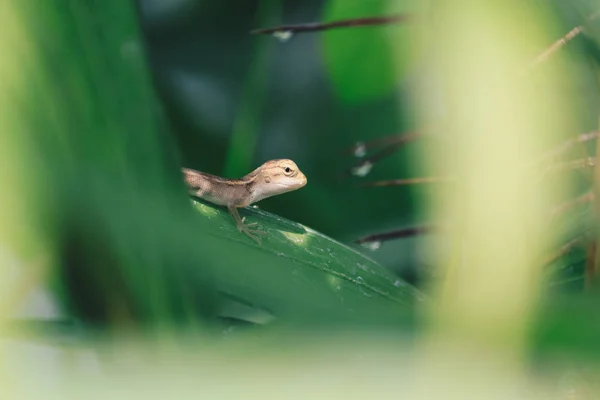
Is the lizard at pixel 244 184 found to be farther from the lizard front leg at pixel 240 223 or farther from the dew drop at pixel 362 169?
the dew drop at pixel 362 169

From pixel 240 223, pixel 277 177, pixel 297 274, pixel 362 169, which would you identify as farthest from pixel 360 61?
pixel 297 274

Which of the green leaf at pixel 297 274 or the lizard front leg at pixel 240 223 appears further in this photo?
the lizard front leg at pixel 240 223

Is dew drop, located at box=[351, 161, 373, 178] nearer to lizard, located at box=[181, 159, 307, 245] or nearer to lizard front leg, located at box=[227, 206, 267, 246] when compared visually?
lizard, located at box=[181, 159, 307, 245]

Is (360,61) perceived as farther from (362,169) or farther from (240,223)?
(240,223)

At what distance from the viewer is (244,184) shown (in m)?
1.08

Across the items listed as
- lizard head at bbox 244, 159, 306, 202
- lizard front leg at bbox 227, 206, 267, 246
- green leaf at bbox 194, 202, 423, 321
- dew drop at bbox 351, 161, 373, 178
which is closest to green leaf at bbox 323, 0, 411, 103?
dew drop at bbox 351, 161, 373, 178

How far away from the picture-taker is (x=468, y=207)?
0.25 m

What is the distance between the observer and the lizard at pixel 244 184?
1024 millimetres

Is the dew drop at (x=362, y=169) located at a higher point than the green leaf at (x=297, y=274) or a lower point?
higher

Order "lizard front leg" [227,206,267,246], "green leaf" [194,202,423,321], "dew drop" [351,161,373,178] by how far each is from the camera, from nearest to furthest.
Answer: "green leaf" [194,202,423,321] < "lizard front leg" [227,206,267,246] < "dew drop" [351,161,373,178]

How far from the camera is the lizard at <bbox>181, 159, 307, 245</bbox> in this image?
40.3 inches

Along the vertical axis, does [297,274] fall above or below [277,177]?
below

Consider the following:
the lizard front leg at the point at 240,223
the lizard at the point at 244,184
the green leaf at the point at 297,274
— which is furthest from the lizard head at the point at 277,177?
the green leaf at the point at 297,274

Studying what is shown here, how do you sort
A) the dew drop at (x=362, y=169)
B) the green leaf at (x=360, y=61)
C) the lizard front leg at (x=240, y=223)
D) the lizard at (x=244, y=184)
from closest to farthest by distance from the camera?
the lizard front leg at (x=240, y=223), the lizard at (x=244, y=184), the dew drop at (x=362, y=169), the green leaf at (x=360, y=61)
